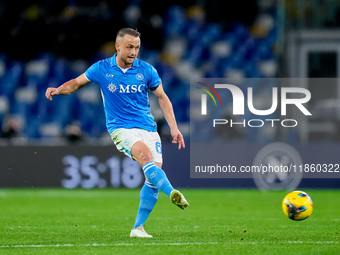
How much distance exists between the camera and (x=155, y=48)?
2023cm

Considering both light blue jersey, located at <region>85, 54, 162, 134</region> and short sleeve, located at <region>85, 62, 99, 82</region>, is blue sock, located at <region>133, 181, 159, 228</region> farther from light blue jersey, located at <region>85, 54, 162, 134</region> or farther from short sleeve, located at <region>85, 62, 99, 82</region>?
short sleeve, located at <region>85, 62, 99, 82</region>

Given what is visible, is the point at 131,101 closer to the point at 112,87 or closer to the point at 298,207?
the point at 112,87

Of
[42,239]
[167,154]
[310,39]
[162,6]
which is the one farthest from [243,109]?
[42,239]

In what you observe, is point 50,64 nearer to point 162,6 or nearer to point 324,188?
point 162,6

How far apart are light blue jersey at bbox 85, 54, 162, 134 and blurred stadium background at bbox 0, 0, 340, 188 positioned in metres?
9.31

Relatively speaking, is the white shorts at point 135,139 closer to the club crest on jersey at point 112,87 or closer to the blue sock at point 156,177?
the blue sock at point 156,177

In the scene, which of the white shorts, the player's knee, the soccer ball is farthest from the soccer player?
the soccer ball

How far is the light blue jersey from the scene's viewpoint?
7.62m

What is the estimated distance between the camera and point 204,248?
22.0 feet

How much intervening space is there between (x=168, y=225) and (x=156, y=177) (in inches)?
85.8

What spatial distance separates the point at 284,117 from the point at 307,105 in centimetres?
71

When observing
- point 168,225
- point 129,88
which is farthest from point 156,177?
point 168,225

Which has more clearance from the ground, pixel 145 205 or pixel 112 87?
pixel 112 87

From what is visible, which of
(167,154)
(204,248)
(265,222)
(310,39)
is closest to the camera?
(204,248)
